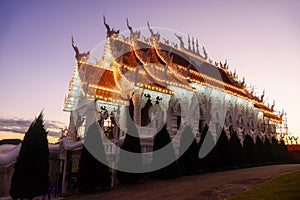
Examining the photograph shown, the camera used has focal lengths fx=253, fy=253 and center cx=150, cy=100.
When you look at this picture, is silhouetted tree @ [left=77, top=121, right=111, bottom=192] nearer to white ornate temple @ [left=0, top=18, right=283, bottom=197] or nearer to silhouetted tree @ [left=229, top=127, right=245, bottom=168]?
white ornate temple @ [left=0, top=18, right=283, bottom=197]

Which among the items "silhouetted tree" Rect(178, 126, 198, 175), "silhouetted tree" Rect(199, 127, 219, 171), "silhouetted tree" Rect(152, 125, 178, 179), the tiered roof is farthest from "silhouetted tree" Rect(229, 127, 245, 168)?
"silhouetted tree" Rect(152, 125, 178, 179)

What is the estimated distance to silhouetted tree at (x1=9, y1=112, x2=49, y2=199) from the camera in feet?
40.9

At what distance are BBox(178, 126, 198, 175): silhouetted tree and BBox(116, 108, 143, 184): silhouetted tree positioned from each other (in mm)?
3385

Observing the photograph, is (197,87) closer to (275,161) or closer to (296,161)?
(275,161)

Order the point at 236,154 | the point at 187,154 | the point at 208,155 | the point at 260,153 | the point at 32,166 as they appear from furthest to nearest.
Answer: the point at 260,153
the point at 236,154
the point at 208,155
the point at 187,154
the point at 32,166

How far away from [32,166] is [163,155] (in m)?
8.19

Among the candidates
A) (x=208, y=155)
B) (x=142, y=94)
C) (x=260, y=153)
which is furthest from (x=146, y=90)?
(x=260, y=153)

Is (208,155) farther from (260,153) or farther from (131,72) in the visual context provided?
(260,153)

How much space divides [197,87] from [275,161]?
12.0m

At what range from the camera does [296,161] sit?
102 feet

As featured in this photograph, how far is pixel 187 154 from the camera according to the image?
18250 mm

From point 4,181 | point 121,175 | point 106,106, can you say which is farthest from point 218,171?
point 4,181

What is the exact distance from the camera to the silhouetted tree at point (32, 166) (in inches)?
491

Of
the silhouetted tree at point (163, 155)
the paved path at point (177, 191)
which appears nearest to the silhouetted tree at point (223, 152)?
the silhouetted tree at point (163, 155)
